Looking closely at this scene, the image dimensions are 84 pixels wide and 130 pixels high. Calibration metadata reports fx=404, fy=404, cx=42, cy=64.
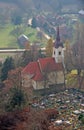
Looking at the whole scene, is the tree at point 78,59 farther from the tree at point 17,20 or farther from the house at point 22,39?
the tree at point 17,20

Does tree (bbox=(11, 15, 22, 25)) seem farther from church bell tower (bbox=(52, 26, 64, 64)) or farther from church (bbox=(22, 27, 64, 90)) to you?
church (bbox=(22, 27, 64, 90))

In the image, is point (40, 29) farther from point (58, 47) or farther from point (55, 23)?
point (58, 47)

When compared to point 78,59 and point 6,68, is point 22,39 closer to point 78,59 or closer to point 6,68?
point 78,59

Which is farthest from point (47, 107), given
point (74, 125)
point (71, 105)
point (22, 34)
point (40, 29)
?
point (40, 29)

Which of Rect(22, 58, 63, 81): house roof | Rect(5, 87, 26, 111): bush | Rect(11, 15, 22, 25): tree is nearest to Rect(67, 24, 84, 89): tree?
Rect(22, 58, 63, 81): house roof

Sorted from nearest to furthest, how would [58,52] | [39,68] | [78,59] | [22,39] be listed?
[39,68]
[58,52]
[78,59]
[22,39]

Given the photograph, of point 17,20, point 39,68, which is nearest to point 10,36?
point 17,20

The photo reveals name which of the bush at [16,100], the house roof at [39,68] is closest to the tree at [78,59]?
the house roof at [39,68]
